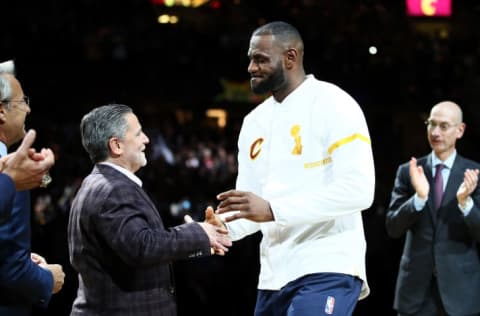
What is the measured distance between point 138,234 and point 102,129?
50 cm

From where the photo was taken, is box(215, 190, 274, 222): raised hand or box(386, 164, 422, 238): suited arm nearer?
box(215, 190, 274, 222): raised hand

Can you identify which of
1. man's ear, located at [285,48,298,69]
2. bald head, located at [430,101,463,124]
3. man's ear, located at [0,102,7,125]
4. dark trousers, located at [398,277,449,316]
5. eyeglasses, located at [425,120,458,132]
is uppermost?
man's ear, located at [285,48,298,69]

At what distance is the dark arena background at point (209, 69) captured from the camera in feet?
29.3

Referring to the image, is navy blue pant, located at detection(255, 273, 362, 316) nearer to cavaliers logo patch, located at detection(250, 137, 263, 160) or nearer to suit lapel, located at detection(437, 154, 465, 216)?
cavaliers logo patch, located at detection(250, 137, 263, 160)

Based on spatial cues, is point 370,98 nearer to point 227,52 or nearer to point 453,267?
point 227,52

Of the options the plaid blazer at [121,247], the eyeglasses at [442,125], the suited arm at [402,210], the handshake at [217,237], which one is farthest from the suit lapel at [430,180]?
the plaid blazer at [121,247]

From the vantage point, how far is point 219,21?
1160 cm

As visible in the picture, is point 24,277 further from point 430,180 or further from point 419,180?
point 430,180

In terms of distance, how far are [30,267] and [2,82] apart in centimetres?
71

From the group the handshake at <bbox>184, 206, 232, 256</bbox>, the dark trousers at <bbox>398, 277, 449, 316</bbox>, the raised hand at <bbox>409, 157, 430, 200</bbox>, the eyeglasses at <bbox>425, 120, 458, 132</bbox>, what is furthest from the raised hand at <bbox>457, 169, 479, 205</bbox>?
the handshake at <bbox>184, 206, 232, 256</bbox>

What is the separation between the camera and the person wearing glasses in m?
2.73

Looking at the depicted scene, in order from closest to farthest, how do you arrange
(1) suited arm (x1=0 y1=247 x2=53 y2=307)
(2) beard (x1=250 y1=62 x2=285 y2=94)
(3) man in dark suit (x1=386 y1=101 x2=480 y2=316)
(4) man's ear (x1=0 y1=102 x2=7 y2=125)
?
(1) suited arm (x1=0 y1=247 x2=53 y2=307)
(4) man's ear (x1=0 y1=102 x2=7 y2=125)
(2) beard (x1=250 y1=62 x2=285 y2=94)
(3) man in dark suit (x1=386 y1=101 x2=480 y2=316)

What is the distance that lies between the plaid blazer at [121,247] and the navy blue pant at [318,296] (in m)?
0.45

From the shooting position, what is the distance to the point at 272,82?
3471 mm
